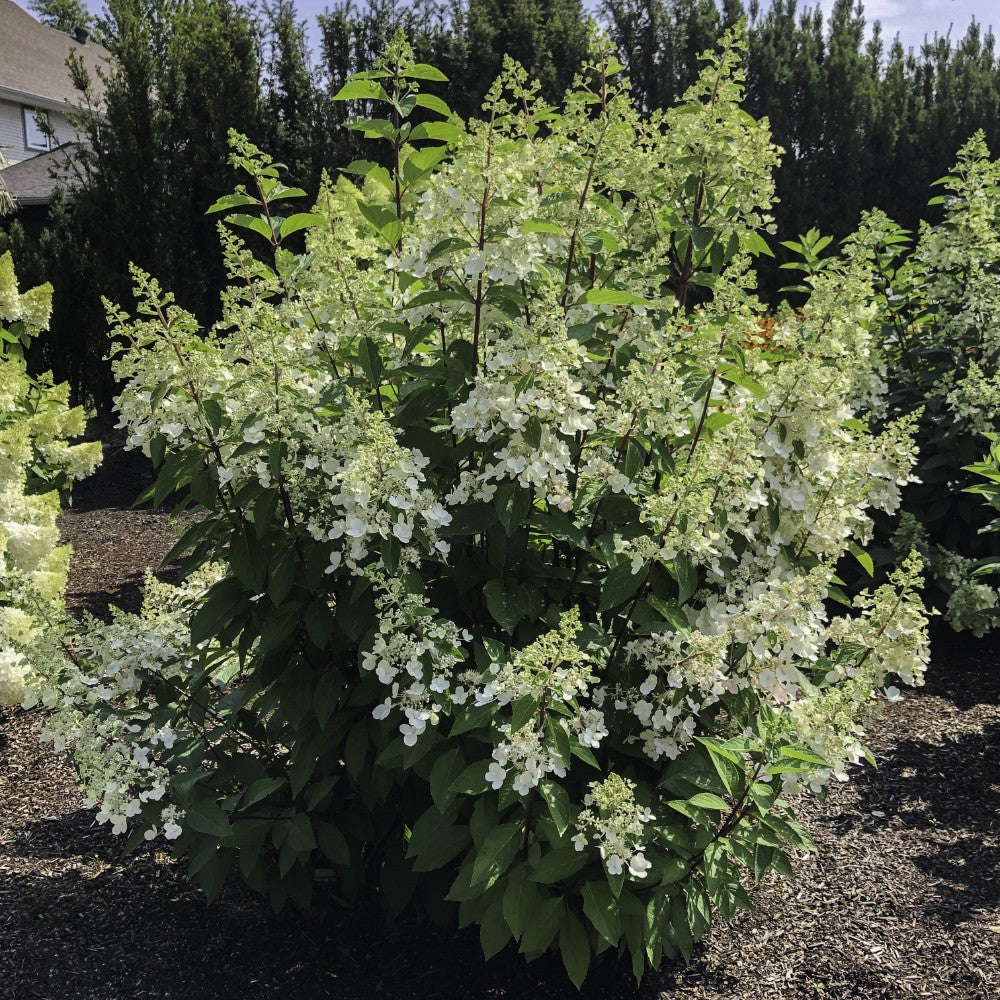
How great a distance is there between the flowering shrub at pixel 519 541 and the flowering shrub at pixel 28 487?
288mm

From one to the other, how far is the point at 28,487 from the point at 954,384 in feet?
16.2

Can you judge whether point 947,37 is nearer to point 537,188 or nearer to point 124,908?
point 537,188

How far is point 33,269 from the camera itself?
384 inches

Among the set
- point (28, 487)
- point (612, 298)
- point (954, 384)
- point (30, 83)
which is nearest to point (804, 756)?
point (612, 298)

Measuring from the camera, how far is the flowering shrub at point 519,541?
1.97 meters

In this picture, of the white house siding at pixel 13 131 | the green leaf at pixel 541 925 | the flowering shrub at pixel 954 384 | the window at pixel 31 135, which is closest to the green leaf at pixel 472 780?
the green leaf at pixel 541 925

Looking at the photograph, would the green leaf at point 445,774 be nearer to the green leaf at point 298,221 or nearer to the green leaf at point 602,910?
the green leaf at point 602,910

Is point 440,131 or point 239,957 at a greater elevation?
point 440,131

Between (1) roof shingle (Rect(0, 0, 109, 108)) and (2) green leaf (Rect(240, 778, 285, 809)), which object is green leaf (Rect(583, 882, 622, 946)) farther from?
(1) roof shingle (Rect(0, 0, 109, 108))

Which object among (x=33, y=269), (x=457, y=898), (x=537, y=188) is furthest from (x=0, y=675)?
(x=33, y=269)

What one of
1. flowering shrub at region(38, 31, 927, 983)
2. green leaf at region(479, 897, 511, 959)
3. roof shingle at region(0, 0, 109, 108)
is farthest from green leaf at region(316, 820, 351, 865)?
roof shingle at region(0, 0, 109, 108)

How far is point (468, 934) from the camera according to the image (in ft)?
8.79

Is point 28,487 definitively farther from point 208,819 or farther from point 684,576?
point 684,576

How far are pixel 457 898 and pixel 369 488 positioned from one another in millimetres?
916
